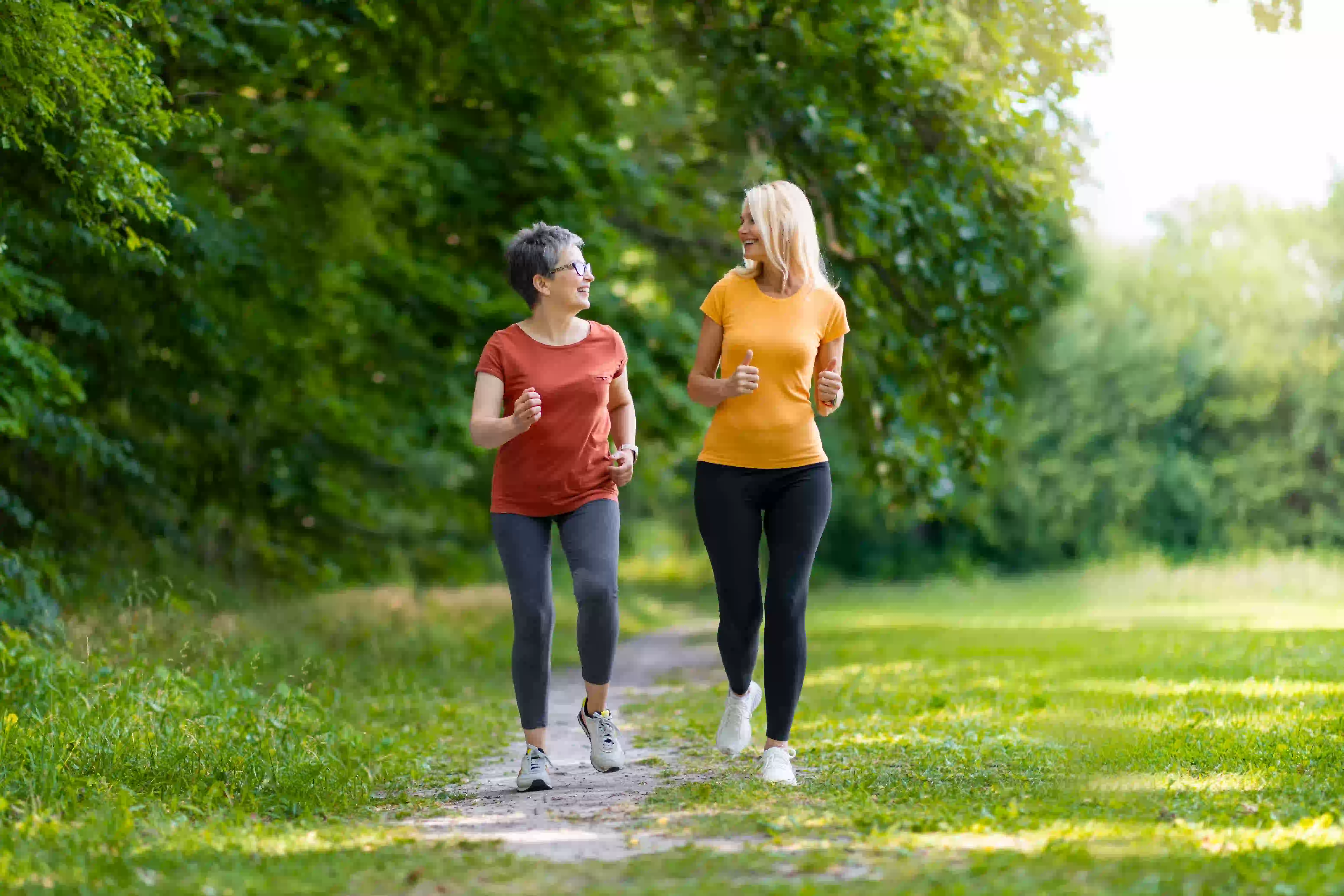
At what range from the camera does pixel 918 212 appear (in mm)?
11570

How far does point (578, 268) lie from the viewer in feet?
19.3

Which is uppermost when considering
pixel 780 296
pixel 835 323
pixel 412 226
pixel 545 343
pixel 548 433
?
pixel 412 226

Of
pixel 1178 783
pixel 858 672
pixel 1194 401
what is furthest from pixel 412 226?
pixel 1194 401

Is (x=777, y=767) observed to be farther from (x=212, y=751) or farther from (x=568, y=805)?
(x=212, y=751)

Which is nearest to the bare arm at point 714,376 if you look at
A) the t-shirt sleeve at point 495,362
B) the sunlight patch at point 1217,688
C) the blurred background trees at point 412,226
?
the t-shirt sleeve at point 495,362

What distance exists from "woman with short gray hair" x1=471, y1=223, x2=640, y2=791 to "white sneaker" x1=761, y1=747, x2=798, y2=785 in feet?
2.39

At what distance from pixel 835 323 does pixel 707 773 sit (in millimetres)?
2026

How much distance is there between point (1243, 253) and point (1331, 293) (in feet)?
9.15

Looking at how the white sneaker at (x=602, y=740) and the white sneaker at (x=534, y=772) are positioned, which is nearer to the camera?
the white sneaker at (x=534, y=772)

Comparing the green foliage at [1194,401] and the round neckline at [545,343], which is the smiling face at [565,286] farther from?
the green foliage at [1194,401]

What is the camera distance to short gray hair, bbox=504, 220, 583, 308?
586 cm

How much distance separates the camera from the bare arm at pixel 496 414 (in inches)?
216

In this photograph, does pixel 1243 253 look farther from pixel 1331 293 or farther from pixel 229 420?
pixel 229 420

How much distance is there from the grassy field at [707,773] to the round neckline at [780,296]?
197 cm
